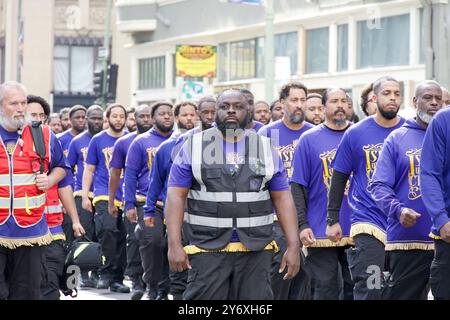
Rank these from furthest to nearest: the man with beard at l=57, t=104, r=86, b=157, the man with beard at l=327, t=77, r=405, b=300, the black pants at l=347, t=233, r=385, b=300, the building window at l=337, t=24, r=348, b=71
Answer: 1. the building window at l=337, t=24, r=348, b=71
2. the man with beard at l=57, t=104, r=86, b=157
3. the man with beard at l=327, t=77, r=405, b=300
4. the black pants at l=347, t=233, r=385, b=300

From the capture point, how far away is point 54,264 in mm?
12281

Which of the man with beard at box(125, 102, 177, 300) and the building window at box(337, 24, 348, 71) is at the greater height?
the building window at box(337, 24, 348, 71)

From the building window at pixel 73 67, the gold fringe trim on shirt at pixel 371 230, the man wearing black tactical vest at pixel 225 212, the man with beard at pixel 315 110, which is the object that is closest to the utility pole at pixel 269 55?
the man with beard at pixel 315 110

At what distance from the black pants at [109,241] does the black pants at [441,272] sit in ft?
29.2

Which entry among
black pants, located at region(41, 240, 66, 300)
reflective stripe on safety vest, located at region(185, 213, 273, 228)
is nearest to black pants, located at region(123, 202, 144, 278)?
black pants, located at region(41, 240, 66, 300)

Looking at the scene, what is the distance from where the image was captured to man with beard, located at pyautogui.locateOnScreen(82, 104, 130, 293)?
17.7 meters

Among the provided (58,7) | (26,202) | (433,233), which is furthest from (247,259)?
(58,7)

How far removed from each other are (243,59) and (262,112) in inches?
1222

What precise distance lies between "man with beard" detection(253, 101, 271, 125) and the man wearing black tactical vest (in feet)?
24.3

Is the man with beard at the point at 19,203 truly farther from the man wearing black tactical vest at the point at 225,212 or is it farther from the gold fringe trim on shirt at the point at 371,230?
the gold fringe trim on shirt at the point at 371,230

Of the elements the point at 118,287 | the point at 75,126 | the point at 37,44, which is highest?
the point at 37,44

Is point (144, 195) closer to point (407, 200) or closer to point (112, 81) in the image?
point (407, 200)

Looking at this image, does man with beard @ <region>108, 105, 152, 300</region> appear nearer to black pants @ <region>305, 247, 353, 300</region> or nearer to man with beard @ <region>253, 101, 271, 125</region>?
man with beard @ <region>253, 101, 271, 125</region>

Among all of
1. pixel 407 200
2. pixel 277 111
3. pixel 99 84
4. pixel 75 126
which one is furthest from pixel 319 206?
pixel 99 84
